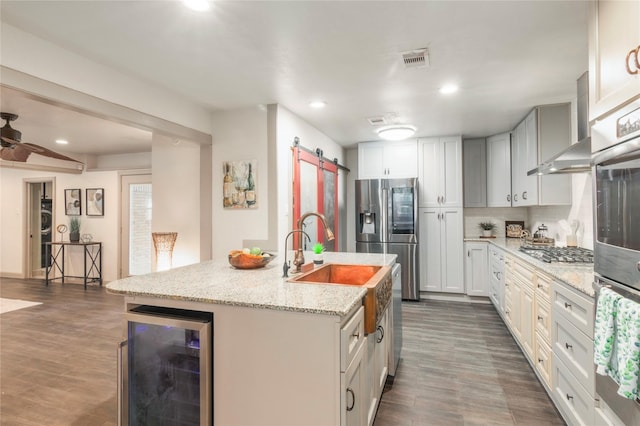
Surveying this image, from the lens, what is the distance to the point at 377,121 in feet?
13.5

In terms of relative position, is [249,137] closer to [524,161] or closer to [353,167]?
[353,167]

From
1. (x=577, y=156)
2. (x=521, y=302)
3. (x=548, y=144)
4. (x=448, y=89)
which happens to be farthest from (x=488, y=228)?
(x=577, y=156)

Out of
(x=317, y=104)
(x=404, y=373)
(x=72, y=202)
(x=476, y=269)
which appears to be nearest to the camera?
(x=404, y=373)

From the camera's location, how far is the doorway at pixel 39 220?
22.1 ft

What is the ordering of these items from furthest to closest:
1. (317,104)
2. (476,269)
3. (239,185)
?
(476,269) < (239,185) < (317,104)

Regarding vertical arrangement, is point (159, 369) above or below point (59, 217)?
below

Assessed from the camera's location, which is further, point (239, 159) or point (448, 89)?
point (239, 159)

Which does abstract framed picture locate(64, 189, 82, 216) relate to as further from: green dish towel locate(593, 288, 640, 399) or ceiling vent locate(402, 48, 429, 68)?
green dish towel locate(593, 288, 640, 399)

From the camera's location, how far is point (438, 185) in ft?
16.4

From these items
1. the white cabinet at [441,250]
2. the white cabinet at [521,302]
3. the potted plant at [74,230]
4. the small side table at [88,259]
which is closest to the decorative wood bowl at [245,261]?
the white cabinet at [521,302]

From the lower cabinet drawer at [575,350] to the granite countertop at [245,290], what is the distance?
121cm

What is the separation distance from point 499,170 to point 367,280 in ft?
11.5

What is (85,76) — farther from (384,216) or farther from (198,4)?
(384,216)

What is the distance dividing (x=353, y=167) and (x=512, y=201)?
2650 millimetres
